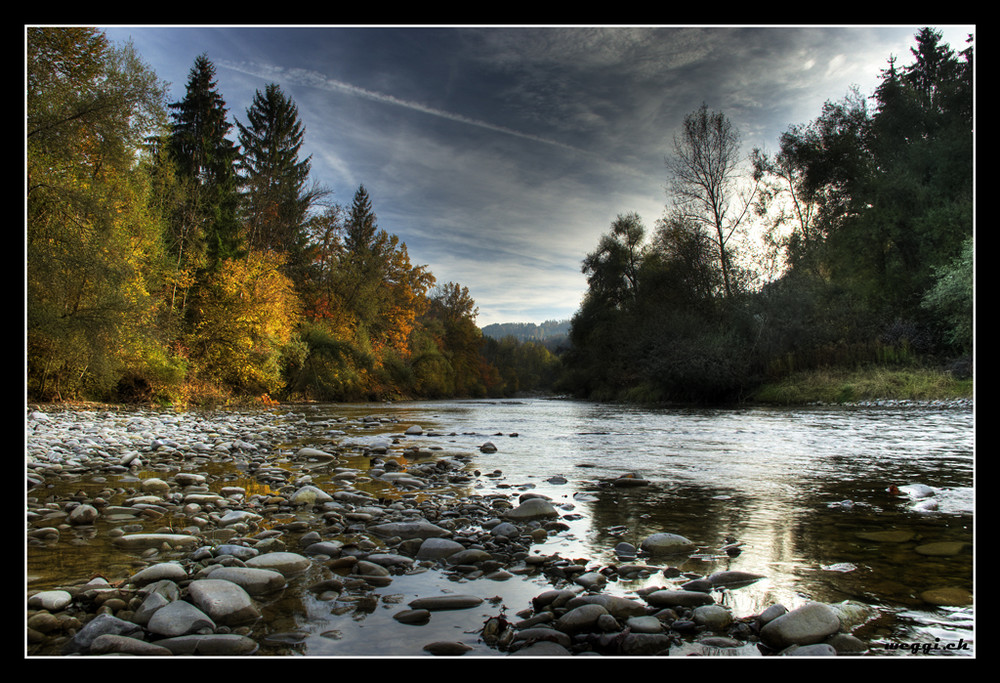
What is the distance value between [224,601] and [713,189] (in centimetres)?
2500

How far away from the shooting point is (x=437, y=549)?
9.22 ft

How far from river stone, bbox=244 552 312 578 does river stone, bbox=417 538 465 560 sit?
60cm

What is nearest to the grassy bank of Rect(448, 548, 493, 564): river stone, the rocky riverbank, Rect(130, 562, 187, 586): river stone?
the rocky riverbank

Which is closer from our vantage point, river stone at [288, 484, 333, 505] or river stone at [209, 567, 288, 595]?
river stone at [209, 567, 288, 595]

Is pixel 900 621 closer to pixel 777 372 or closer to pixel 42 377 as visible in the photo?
pixel 42 377

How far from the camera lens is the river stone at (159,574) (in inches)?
88.7

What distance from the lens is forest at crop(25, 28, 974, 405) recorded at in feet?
28.7

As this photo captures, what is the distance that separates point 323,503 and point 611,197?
6.39 meters

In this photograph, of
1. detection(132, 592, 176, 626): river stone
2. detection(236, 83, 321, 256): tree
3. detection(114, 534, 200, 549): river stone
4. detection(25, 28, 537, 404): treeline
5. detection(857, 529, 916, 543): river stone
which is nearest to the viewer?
detection(132, 592, 176, 626): river stone

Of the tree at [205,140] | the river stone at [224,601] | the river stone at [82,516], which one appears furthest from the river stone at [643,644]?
the tree at [205,140]

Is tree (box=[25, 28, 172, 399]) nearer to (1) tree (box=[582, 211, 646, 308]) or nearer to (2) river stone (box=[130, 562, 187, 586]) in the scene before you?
(2) river stone (box=[130, 562, 187, 586])

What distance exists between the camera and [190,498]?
12.7 feet

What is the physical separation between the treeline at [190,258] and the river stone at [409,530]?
15.5ft
